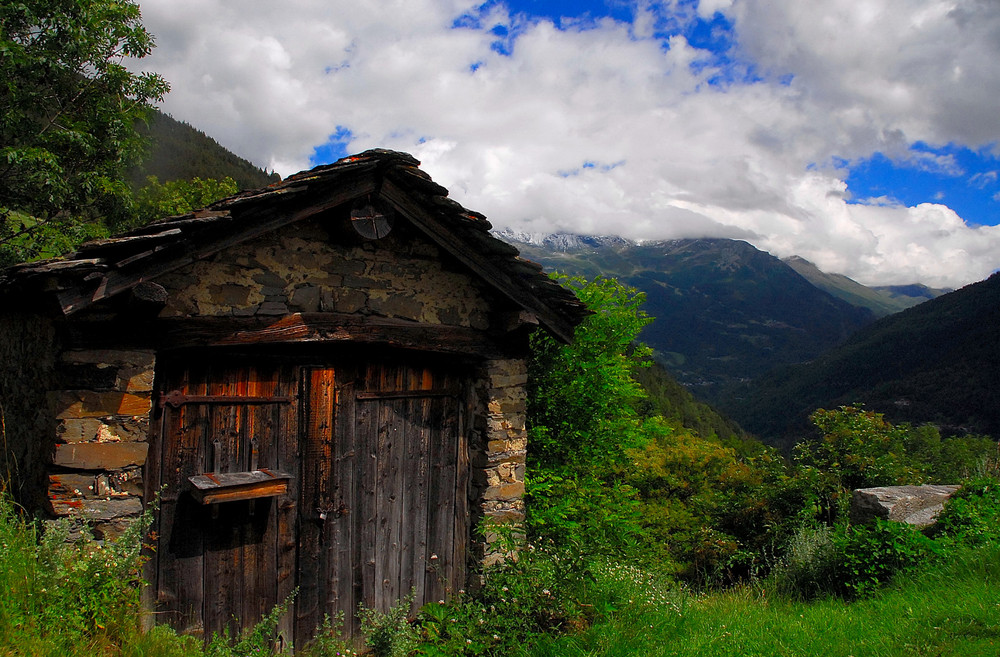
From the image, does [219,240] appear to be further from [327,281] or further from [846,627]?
[846,627]

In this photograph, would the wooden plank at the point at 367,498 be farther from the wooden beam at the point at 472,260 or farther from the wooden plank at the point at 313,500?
the wooden beam at the point at 472,260

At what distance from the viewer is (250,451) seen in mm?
4043

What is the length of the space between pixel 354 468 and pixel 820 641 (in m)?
3.57

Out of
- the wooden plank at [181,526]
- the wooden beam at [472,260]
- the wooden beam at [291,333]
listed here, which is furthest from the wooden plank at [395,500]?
Answer: the wooden plank at [181,526]

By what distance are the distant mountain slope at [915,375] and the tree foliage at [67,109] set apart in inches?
3470

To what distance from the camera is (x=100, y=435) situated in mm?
3389

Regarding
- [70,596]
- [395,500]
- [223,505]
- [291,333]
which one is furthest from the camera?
[395,500]

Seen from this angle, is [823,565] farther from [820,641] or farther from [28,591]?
[28,591]

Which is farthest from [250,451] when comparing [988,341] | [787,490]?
[988,341]

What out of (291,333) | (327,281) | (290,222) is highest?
(290,222)

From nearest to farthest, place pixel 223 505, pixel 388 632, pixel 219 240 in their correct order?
pixel 219 240, pixel 223 505, pixel 388 632

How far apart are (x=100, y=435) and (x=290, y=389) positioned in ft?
3.94

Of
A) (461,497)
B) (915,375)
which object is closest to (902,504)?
(461,497)

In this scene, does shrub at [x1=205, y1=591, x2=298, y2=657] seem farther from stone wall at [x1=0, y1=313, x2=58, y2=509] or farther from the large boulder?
the large boulder
